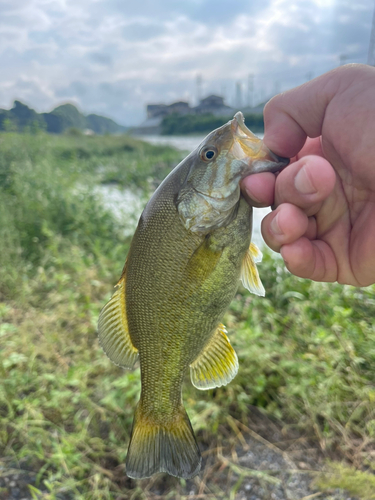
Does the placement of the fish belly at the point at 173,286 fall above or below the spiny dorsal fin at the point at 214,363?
above

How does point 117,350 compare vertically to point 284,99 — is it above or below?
below

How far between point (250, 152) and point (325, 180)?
0.32m

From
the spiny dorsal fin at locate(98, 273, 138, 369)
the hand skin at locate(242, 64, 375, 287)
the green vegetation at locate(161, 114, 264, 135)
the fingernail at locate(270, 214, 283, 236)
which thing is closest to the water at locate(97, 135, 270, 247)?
the hand skin at locate(242, 64, 375, 287)

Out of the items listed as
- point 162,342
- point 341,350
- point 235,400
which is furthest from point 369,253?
point 235,400

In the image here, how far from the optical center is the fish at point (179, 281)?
140cm

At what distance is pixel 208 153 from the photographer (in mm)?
1444

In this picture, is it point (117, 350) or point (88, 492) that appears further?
point (88, 492)

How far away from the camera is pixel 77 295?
13.8 feet

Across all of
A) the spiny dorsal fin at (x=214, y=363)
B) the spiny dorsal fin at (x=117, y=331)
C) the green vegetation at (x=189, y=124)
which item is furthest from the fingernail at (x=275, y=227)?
the green vegetation at (x=189, y=124)

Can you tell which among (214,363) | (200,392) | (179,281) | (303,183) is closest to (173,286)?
(179,281)

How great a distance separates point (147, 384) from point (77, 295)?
9.55 ft

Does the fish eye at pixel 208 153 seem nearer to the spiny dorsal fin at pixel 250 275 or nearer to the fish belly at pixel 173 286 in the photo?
the fish belly at pixel 173 286

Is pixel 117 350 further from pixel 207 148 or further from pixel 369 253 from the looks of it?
pixel 369 253

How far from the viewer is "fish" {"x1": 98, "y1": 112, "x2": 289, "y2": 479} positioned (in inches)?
55.2
